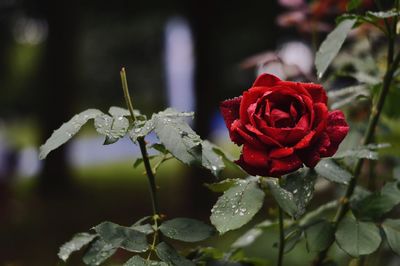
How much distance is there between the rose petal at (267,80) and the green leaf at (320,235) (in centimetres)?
36

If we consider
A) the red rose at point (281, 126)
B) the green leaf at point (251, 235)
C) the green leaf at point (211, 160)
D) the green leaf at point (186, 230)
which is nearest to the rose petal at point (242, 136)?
the red rose at point (281, 126)

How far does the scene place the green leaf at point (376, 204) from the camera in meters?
1.24

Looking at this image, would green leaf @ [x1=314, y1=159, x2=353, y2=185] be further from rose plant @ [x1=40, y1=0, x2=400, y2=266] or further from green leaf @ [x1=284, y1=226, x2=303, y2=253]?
green leaf @ [x1=284, y1=226, x2=303, y2=253]

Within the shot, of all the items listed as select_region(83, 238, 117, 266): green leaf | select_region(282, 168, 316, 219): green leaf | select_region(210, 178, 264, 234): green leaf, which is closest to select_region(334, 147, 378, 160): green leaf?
select_region(282, 168, 316, 219): green leaf

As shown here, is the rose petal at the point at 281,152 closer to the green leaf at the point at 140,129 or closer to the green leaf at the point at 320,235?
the green leaf at the point at 140,129

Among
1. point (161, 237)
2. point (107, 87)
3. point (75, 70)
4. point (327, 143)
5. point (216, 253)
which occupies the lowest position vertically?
point (107, 87)

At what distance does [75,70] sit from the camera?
1038 cm

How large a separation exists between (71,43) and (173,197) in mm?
2828

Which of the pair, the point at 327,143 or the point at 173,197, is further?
the point at 173,197

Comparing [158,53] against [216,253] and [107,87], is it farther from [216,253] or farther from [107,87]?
[216,253]

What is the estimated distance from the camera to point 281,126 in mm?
979

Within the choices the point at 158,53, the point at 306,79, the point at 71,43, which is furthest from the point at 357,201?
the point at 158,53

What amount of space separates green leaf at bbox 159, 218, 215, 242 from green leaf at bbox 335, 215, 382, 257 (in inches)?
9.6

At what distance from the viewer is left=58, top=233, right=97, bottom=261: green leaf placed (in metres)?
1.19
